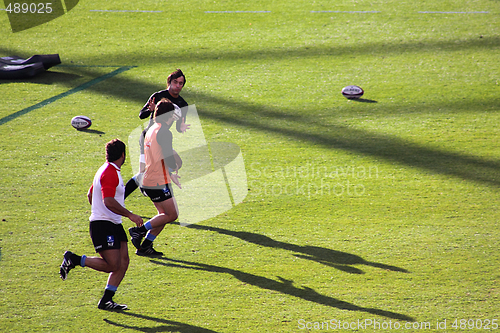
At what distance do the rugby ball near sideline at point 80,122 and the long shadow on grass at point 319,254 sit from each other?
411 centimetres

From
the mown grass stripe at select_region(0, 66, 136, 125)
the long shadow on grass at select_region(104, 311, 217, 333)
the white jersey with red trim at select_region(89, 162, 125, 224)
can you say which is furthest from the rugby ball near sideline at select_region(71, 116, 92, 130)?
the long shadow on grass at select_region(104, 311, 217, 333)

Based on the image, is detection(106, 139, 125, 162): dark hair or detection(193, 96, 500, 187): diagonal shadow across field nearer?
detection(106, 139, 125, 162): dark hair

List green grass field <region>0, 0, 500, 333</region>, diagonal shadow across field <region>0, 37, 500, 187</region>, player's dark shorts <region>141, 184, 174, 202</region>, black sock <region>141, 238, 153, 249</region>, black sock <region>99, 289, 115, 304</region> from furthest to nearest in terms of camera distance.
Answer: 1. diagonal shadow across field <region>0, 37, 500, 187</region>
2. black sock <region>141, 238, 153, 249</region>
3. player's dark shorts <region>141, 184, 174, 202</region>
4. green grass field <region>0, 0, 500, 333</region>
5. black sock <region>99, 289, 115, 304</region>

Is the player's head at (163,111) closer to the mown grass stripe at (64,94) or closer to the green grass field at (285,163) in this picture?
the green grass field at (285,163)

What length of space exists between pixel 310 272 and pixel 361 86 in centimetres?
626

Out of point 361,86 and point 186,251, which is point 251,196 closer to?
point 186,251

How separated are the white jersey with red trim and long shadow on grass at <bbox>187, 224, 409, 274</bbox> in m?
1.82

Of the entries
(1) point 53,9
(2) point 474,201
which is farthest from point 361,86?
(1) point 53,9

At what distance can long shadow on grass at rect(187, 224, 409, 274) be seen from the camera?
5.32m

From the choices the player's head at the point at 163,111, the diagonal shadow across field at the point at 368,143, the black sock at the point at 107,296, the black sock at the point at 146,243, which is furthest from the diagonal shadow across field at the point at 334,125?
the black sock at the point at 107,296

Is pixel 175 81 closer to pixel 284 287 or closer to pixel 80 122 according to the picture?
pixel 284 287

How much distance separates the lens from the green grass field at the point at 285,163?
478cm

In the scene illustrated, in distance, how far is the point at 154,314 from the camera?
464cm

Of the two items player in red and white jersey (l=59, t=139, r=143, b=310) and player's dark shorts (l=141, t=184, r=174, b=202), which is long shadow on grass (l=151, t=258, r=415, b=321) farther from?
player in red and white jersey (l=59, t=139, r=143, b=310)
